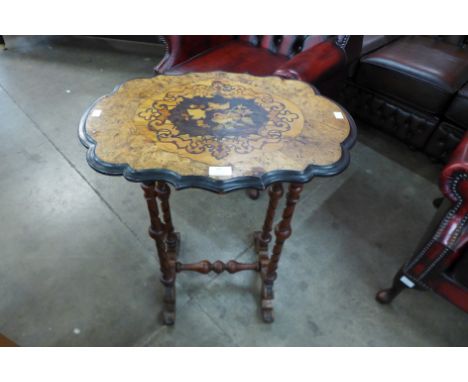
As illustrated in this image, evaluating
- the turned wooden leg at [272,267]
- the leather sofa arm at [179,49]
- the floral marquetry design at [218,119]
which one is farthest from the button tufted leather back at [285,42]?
the turned wooden leg at [272,267]

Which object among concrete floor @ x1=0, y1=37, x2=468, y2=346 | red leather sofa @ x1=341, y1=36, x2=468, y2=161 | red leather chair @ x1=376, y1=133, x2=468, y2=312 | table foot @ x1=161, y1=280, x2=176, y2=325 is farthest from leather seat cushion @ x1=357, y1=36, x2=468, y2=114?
table foot @ x1=161, y1=280, x2=176, y2=325

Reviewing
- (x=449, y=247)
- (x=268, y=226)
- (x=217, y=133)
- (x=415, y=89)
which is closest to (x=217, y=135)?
(x=217, y=133)

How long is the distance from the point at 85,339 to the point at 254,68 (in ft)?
5.05

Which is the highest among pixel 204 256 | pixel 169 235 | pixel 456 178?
pixel 456 178

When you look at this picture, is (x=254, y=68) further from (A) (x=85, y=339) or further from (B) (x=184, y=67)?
(A) (x=85, y=339)

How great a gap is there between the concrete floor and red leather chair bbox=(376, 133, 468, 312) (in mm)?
277

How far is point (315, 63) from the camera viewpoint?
60.0 inches

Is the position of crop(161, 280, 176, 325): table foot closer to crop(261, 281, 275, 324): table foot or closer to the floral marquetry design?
crop(261, 281, 275, 324): table foot

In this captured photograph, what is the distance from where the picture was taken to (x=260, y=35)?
1.96 meters

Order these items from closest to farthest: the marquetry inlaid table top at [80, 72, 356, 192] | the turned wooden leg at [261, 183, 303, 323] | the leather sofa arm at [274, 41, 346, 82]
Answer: the marquetry inlaid table top at [80, 72, 356, 192]
the turned wooden leg at [261, 183, 303, 323]
the leather sofa arm at [274, 41, 346, 82]

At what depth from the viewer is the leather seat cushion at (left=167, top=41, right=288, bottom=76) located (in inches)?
68.6

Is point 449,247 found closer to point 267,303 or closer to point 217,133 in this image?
point 267,303

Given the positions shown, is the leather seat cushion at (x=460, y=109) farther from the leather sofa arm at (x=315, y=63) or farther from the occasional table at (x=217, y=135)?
the occasional table at (x=217, y=135)

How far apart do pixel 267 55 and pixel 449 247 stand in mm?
1403
